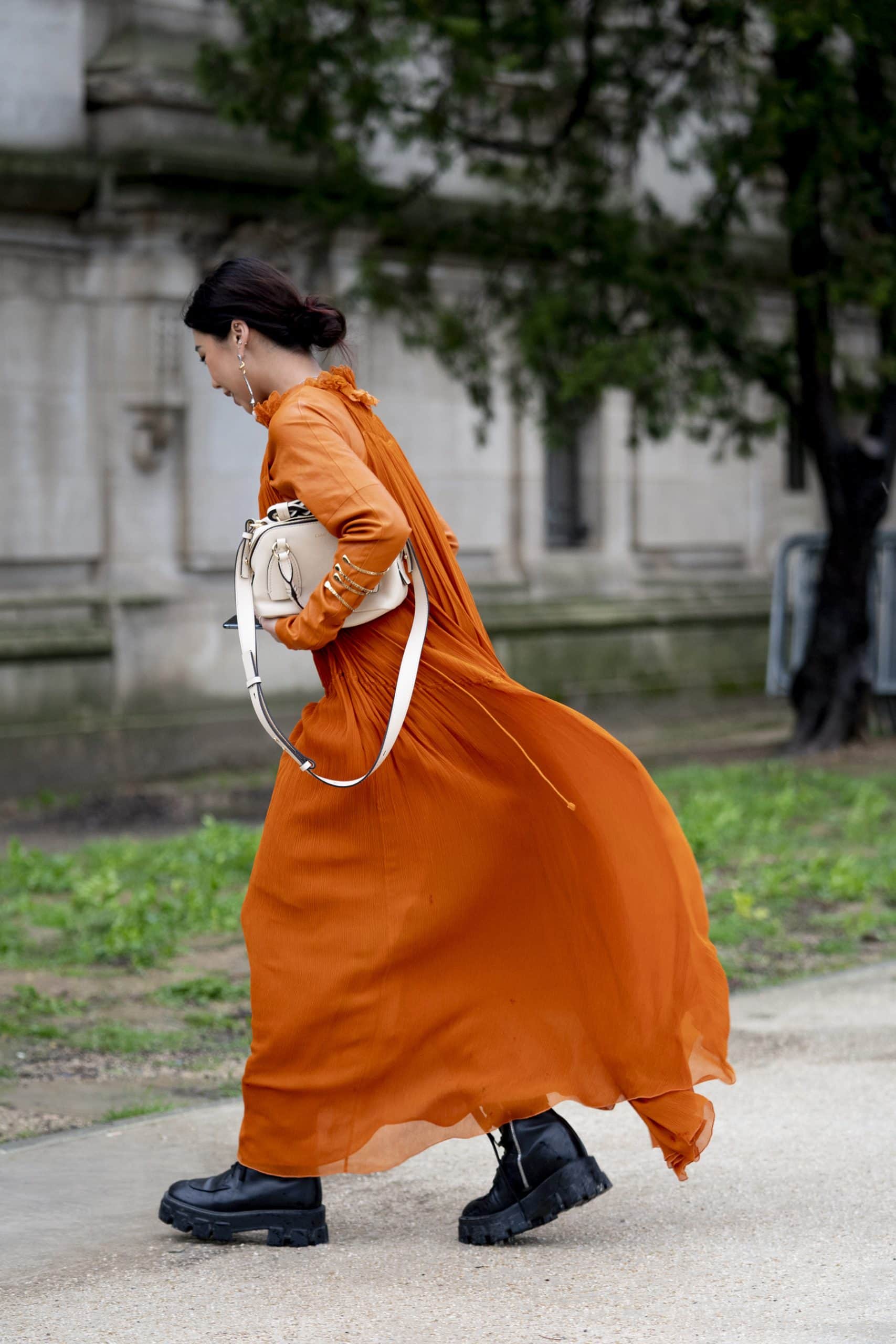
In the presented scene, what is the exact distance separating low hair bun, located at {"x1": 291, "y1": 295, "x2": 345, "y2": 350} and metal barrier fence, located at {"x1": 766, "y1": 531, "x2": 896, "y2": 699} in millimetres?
10560

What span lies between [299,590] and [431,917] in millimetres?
719

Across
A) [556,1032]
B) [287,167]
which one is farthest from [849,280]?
[556,1032]

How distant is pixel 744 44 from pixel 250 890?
9978mm

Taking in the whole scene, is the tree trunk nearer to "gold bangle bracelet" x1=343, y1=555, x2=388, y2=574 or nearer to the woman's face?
the woman's face

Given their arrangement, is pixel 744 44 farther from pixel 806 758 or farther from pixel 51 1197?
pixel 51 1197

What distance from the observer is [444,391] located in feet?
52.1

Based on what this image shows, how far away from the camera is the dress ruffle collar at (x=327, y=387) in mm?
4137

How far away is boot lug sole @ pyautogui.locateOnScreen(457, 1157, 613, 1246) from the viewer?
4.07 m

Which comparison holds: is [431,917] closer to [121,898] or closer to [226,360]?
[226,360]

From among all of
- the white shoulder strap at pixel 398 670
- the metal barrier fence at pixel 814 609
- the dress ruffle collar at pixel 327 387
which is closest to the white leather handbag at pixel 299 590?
the white shoulder strap at pixel 398 670

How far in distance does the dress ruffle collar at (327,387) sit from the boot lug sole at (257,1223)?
163 cm

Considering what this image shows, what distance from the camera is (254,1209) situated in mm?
4062

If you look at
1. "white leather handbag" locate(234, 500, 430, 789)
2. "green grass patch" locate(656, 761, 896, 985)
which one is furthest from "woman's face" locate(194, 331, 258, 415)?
"green grass patch" locate(656, 761, 896, 985)

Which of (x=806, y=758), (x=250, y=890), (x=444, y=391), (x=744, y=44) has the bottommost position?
(x=806, y=758)
